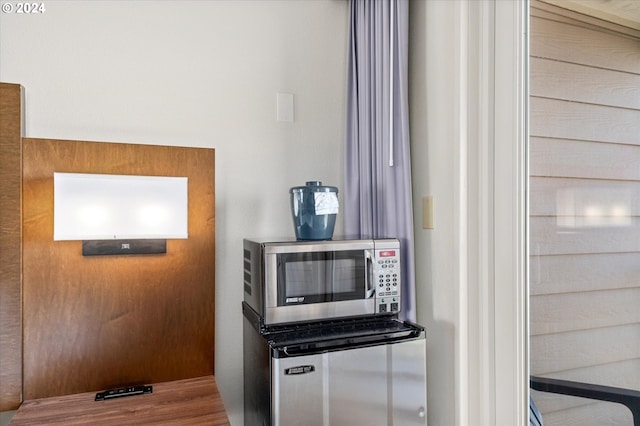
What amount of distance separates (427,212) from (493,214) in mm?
268

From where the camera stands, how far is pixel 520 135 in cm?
139

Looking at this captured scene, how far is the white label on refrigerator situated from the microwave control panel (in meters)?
0.25

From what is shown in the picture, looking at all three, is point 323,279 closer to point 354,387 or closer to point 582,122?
point 354,387

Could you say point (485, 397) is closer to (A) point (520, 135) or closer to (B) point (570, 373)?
(B) point (570, 373)

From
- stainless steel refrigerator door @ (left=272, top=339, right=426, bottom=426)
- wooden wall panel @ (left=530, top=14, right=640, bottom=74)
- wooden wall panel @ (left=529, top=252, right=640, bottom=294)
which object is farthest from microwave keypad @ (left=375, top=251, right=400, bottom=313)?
Result: wooden wall panel @ (left=530, top=14, right=640, bottom=74)

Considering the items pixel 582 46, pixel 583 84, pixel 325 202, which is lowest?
pixel 325 202

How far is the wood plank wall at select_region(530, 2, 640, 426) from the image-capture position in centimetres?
111


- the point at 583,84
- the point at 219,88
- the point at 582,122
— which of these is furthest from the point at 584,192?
the point at 219,88

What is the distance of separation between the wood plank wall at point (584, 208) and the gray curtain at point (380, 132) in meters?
0.48

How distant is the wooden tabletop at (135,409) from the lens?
1.32 metres

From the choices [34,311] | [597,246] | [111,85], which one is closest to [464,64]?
[597,246]

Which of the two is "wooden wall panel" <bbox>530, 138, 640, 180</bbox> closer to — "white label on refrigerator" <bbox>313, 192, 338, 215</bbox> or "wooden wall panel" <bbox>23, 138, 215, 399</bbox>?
"white label on refrigerator" <bbox>313, 192, 338, 215</bbox>

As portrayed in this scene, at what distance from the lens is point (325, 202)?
164 cm

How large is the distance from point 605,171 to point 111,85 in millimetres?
1801
